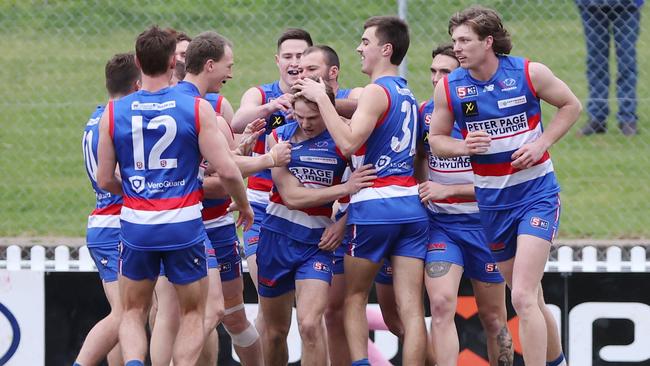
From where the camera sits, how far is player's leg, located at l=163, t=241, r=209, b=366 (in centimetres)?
682

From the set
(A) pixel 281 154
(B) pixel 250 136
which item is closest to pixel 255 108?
(B) pixel 250 136

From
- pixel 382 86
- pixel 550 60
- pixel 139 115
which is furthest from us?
pixel 550 60

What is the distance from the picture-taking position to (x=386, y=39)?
288 inches

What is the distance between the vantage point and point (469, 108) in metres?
7.09

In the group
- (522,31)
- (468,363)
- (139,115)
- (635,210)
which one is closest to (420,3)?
(522,31)

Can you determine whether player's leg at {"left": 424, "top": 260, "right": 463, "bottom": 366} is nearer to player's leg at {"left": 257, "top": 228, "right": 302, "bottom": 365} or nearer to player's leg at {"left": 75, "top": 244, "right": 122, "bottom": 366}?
player's leg at {"left": 257, "top": 228, "right": 302, "bottom": 365}

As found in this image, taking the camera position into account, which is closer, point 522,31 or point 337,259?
point 337,259

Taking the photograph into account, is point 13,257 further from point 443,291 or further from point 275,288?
point 443,291

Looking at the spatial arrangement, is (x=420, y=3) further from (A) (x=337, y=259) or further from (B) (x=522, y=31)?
(A) (x=337, y=259)

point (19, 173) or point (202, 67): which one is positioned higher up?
point (202, 67)

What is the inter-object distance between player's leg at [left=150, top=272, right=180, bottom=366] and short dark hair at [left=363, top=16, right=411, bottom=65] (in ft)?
6.14

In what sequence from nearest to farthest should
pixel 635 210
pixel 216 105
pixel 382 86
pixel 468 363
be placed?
pixel 382 86, pixel 216 105, pixel 468 363, pixel 635 210

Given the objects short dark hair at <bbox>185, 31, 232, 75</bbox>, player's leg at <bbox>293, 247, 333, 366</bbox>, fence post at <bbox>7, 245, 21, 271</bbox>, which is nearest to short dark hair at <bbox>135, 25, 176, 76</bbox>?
short dark hair at <bbox>185, 31, 232, 75</bbox>

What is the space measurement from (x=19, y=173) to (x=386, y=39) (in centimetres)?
462
